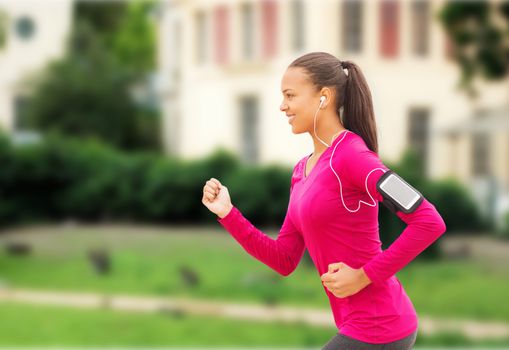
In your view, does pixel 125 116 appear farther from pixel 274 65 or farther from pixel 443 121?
pixel 443 121

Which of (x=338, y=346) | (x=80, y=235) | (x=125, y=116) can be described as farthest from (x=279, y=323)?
(x=125, y=116)

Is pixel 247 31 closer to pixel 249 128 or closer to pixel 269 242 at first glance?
pixel 249 128

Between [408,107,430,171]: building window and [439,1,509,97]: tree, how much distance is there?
6659 mm

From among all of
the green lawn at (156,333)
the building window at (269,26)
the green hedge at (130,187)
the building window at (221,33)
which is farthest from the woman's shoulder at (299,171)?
the building window at (221,33)

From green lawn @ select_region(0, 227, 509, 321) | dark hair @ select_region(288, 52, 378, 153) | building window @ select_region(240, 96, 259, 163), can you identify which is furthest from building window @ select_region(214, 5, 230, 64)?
dark hair @ select_region(288, 52, 378, 153)

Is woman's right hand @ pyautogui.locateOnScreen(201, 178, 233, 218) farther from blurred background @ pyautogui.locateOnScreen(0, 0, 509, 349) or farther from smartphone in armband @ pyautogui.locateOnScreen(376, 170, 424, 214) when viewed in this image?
blurred background @ pyautogui.locateOnScreen(0, 0, 509, 349)

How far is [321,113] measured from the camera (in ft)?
8.03

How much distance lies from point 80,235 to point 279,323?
8.18 metres

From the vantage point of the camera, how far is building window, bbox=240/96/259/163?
21503 millimetres

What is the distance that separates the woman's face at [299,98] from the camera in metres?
2.42

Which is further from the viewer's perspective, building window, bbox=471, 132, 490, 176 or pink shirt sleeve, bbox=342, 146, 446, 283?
building window, bbox=471, 132, 490, 176

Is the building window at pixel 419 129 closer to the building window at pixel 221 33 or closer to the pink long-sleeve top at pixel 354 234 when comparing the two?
the building window at pixel 221 33

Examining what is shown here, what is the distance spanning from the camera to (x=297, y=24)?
68.6 feet

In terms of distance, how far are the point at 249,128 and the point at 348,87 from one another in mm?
19506
